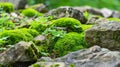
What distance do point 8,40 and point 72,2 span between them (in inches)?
409

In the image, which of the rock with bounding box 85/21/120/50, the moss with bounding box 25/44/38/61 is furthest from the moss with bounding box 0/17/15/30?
the rock with bounding box 85/21/120/50

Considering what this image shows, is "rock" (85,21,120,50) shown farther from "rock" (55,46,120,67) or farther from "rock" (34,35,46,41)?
"rock" (34,35,46,41)

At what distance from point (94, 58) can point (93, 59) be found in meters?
0.02

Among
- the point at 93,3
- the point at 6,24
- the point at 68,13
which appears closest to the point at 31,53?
the point at 6,24

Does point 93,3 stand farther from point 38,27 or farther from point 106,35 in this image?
point 106,35

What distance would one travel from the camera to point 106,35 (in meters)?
4.22

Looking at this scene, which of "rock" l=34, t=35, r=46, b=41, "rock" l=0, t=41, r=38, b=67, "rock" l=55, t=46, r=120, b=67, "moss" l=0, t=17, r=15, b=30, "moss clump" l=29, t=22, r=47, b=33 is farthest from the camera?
"moss" l=0, t=17, r=15, b=30

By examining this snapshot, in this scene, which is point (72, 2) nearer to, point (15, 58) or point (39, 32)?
point (39, 32)

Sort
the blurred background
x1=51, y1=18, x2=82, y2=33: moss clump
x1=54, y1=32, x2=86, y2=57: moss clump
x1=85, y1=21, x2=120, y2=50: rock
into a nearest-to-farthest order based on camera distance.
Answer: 1. x1=85, y1=21, x2=120, y2=50: rock
2. x1=54, y1=32, x2=86, y2=57: moss clump
3. x1=51, y1=18, x2=82, y2=33: moss clump
4. the blurred background

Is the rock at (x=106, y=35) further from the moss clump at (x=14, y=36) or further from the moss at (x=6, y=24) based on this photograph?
the moss at (x=6, y=24)

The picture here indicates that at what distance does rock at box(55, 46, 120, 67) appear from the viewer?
3.49m

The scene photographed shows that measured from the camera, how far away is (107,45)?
167 inches

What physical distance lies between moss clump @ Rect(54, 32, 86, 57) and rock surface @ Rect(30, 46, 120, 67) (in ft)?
2.10

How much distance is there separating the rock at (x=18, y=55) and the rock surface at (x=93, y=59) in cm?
32
